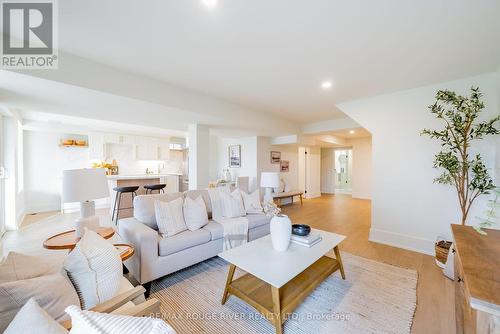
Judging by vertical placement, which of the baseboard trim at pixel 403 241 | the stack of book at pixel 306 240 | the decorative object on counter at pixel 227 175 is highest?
the decorative object on counter at pixel 227 175

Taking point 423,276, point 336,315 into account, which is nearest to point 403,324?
point 336,315

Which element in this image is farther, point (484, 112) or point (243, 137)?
point (243, 137)

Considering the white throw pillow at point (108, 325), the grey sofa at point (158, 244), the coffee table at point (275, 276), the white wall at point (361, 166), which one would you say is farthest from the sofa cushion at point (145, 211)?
the white wall at point (361, 166)

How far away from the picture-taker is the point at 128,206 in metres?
4.95

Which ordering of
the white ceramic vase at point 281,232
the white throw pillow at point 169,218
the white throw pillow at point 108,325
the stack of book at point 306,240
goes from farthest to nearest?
the white throw pillow at point 169,218
the stack of book at point 306,240
the white ceramic vase at point 281,232
the white throw pillow at point 108,325

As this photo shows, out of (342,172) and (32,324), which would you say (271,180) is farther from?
(342,172)

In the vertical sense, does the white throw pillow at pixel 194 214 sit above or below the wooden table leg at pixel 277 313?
above

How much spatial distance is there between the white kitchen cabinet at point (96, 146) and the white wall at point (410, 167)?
695 cm

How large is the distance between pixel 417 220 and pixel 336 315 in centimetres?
234

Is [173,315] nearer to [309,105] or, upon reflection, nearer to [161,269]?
[161,269]

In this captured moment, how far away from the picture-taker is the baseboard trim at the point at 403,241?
290 cm

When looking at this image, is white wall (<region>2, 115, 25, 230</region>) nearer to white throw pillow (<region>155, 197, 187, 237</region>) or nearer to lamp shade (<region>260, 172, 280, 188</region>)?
white throw pillow (<region>155, 197, 187, 237</region>)

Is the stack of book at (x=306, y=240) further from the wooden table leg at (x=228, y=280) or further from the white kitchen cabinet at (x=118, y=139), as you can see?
the white kitchen cabinet at (x=118, y=139)

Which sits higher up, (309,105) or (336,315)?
(309,105)
